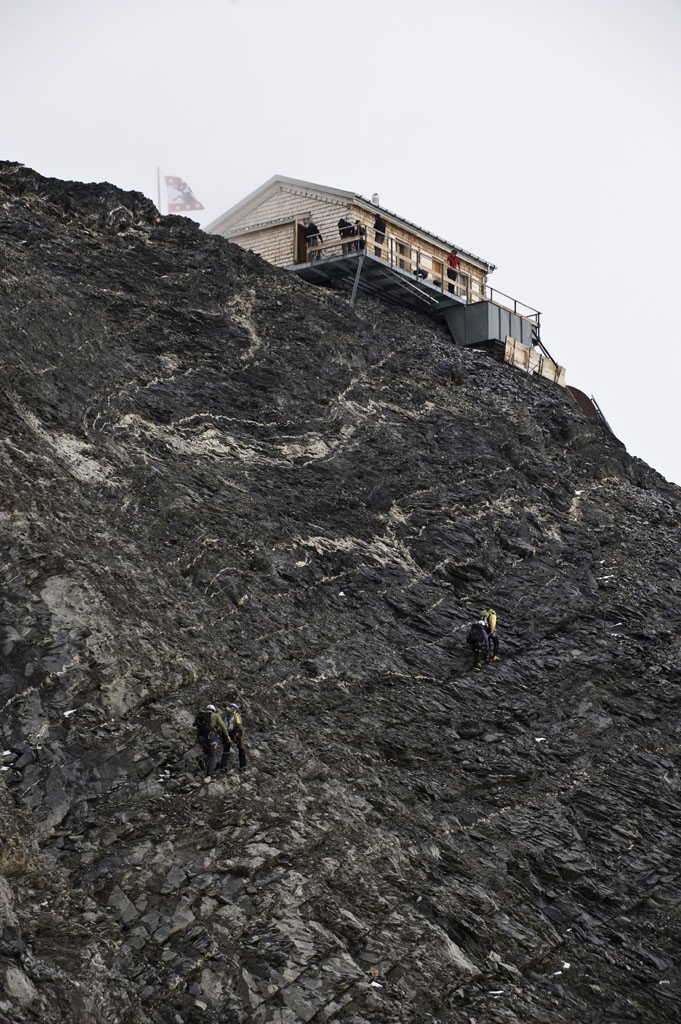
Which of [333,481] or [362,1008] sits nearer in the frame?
[362,1008]

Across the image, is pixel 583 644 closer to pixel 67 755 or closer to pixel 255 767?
pixel 255 767

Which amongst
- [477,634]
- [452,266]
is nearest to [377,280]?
[452,266]

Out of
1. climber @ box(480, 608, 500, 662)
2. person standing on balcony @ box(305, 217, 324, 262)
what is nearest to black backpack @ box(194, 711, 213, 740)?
climber @ box(480, 608, 500, 662)

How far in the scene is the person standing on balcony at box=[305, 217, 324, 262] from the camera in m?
40.2

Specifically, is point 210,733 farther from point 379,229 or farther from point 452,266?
point 452,266

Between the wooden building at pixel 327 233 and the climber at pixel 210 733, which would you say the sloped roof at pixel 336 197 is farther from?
the climber at pixel 210 733

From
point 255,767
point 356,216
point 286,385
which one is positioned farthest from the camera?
point 356,216

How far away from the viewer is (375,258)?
124 ft

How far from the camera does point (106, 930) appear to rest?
16125 millimetres

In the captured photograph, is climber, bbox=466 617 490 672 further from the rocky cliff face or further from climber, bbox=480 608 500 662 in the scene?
the rocky cliff face

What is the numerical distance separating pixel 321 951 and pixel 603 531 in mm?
17716

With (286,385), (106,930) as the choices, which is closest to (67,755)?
(106,930)

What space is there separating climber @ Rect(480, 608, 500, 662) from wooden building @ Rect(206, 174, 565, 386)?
53.0 feet

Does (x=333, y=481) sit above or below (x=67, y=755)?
above
